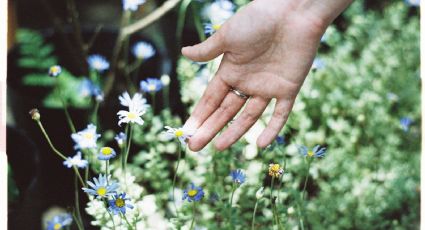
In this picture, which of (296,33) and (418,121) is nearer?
(296,33)

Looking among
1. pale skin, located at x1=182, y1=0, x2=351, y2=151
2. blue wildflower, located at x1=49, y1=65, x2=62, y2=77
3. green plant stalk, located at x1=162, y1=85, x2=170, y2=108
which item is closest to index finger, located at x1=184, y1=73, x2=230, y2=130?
pale skin, located at x1=182, y1=0, x2=351, y2=151

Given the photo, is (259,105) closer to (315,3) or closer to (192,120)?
(192,120)

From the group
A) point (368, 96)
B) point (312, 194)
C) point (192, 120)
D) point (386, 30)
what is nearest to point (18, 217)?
point (192, 120)

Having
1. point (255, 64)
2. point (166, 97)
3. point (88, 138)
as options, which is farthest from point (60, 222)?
point (166, 97)

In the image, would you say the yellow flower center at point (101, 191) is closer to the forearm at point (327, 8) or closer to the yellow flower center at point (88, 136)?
the yellow flower center at point (88, 136)

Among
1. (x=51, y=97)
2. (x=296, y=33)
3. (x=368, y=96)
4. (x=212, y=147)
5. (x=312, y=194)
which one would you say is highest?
(x=296, y=33)

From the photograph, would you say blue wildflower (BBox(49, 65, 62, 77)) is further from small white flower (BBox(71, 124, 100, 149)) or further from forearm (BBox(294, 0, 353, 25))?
forearm (BBox(294, 0, 353, 25))

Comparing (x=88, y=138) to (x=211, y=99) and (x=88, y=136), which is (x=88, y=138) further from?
(x=211, y=99)

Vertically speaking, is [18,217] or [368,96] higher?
[18,217]
